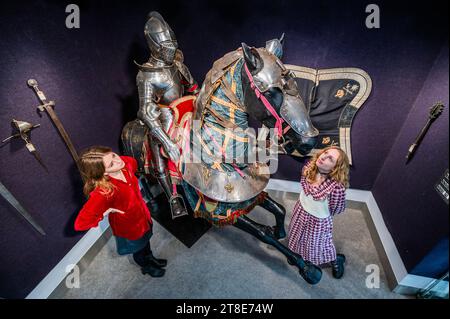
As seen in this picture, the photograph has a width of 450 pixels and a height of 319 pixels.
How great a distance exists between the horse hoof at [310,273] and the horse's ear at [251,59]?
1761 mm

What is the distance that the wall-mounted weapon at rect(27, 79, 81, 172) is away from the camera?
1.67 metres

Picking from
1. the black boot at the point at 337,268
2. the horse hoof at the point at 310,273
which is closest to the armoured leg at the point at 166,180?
the horse hoof at the point at 310,273

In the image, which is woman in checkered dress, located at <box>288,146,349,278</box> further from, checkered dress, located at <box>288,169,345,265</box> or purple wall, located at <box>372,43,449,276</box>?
purple wall, located at <box>372,43,449,276</box>

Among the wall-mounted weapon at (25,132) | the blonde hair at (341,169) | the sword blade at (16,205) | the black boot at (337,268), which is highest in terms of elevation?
the wall-mounted weapon at (25,132)

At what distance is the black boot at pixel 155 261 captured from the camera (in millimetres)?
2230

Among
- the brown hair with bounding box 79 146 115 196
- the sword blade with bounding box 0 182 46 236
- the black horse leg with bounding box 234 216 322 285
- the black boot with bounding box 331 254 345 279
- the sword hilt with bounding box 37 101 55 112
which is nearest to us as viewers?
the brown hair with bounding box 79 146 115 196

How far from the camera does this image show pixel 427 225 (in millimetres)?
1796

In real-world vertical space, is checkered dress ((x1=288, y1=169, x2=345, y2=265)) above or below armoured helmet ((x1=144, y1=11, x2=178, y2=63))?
below

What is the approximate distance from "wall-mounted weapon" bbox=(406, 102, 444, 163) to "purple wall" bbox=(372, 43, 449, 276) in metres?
0.03

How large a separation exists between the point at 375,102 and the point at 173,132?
1882 millimetres

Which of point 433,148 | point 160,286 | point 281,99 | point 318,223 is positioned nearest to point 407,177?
point 433,148

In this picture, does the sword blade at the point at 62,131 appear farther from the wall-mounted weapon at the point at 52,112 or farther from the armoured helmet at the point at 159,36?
the armoured helmet at the point at 159,36

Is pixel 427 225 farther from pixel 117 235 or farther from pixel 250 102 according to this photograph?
pixel 117 235

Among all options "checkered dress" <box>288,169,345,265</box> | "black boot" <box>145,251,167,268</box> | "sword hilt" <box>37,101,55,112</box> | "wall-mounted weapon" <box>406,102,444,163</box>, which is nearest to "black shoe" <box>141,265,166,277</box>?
"black boot" <box>145,251,167,268</box>
